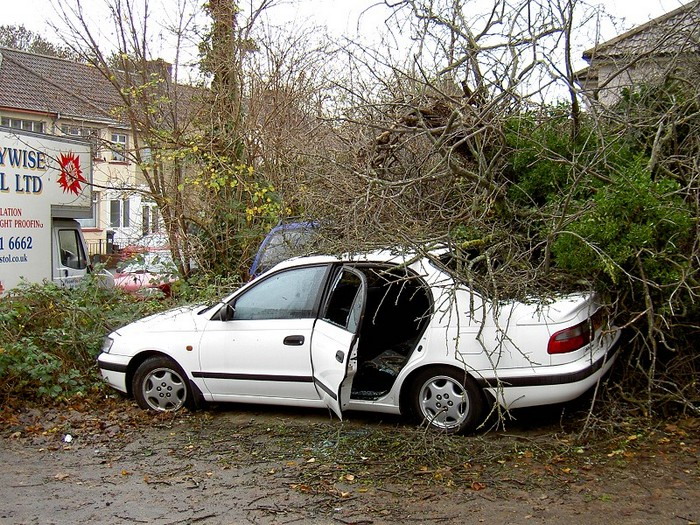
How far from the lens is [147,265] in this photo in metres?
10.5

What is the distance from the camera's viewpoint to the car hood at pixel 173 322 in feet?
23.2

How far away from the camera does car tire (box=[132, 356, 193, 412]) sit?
7.11 metres

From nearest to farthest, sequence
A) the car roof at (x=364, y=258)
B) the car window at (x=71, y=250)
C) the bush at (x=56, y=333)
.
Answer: the car roof at (x=364, y=258) → the bush at (x=56, y=333) → the car window at (x=71, y=250)

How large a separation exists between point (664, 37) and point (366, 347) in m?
3.97

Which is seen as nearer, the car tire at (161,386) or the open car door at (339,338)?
the open car door at (339,338)

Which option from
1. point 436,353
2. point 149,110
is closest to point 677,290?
point 436,353

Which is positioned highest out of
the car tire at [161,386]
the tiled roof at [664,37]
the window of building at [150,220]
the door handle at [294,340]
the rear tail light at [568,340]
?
the tiled roof at [664,37]

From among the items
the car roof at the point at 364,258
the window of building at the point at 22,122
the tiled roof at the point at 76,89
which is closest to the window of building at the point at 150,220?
the tiled roof at the point at 76,89

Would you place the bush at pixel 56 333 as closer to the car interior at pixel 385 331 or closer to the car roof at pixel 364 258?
the car roof at pixel 364 258

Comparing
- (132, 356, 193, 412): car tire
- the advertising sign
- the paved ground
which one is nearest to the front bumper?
(132, 356, 193, 412): car tire

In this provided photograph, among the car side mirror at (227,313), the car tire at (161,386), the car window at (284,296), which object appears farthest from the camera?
the car tire at (161,386)

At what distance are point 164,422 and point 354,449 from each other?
6.80 ft

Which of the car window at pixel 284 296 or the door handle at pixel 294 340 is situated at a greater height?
the car window at pixel 284 296

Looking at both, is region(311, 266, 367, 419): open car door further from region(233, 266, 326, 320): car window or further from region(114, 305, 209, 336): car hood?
region(114, 305, 209, 336): car hood
